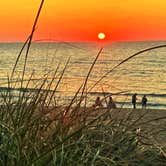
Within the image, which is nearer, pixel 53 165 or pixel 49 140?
pixel 53 165

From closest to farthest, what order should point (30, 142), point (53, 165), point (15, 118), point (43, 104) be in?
point (53, 165)
point (30, 142)
point (15, 118)
point (43, 104)

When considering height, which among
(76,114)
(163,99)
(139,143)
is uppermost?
(76,114)

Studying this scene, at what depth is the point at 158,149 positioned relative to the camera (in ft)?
9.25

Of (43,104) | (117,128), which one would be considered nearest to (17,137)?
(43,104)

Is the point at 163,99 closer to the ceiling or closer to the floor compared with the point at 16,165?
closer to the floor

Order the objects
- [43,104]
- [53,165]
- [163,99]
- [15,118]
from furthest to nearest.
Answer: [163,99] < [43,104] < [15,118] < [53,165]

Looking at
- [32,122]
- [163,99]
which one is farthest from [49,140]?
[163,99]

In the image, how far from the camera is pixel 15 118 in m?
2.73

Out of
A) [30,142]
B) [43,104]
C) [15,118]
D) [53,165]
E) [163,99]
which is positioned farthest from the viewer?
[163,99]

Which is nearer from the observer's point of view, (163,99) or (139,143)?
(139,143)

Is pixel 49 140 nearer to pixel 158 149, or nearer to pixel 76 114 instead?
pixel 76 114

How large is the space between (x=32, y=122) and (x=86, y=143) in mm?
334

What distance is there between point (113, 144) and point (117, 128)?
34cm

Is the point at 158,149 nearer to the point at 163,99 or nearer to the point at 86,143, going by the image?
the point at 86,143
